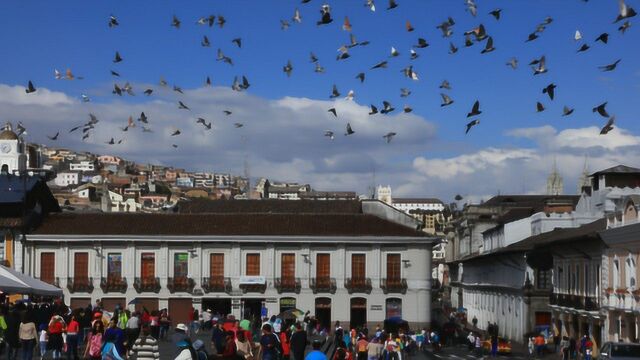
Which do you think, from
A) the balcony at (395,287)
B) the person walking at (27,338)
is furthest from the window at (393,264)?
the person walking at (27,338)

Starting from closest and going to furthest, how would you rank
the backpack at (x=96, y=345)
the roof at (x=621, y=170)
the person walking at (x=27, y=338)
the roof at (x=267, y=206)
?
the backpack at (x=96, y=345) < the person walking at (x=27, y=338) < the roof at (x=621, y=170) < the roof at (x=267, y=206)

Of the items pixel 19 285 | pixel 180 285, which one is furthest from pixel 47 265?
pixel 19 285

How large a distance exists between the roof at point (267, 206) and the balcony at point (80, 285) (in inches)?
951

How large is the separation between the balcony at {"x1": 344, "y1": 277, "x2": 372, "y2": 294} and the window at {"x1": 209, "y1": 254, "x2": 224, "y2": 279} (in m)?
Result: 8.42

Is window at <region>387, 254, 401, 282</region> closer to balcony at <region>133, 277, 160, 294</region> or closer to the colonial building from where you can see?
the colonial building

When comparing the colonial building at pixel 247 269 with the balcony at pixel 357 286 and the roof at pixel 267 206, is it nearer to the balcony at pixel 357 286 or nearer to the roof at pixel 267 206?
the balcony at pixel 357 286

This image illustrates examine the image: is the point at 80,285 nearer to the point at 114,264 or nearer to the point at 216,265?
the point at 114,264

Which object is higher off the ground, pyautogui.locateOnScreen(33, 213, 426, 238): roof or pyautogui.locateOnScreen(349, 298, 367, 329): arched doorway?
pyautogui.locateOnScreen(33, 213, 426, 238): roof

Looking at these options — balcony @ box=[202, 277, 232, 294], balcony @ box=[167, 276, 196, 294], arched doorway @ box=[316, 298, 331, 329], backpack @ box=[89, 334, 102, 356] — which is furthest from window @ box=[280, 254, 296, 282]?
backpack @ box=[89, 334, 102, 356]

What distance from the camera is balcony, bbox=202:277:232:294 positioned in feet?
284

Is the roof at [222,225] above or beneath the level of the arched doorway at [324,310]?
above

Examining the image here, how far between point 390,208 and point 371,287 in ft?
76.5

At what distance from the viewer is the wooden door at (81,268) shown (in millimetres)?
86750

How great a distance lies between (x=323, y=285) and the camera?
8662 centimetres
